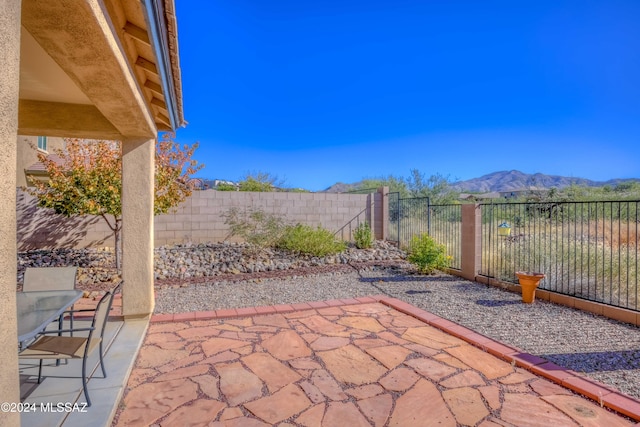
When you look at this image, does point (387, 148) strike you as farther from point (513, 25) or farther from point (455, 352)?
point (455, 352)

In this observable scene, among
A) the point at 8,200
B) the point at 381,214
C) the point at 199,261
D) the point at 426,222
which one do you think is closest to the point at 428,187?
the point at 381,214

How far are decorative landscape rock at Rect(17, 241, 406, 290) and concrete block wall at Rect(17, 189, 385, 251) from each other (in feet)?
1.37

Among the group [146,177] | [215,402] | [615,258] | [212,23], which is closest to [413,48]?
[212,23]

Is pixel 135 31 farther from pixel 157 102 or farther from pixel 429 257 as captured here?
pixel 429 257

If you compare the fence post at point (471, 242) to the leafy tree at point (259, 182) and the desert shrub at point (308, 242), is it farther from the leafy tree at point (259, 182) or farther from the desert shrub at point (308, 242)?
the leafy tree at point (259, 182)

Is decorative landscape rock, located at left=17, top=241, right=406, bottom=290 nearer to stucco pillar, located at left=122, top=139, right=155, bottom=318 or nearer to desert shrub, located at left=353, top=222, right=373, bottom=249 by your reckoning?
desert shrub, located at left=353, top=222, right=373, bottom=249

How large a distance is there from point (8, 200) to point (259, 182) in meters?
14.8

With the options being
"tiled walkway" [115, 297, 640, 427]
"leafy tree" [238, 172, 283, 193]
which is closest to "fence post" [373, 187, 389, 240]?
"leafy tree" [238, 172, 283, 193]

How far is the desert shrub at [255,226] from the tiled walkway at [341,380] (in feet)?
14.6

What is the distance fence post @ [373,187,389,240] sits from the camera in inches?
448

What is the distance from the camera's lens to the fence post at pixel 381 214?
37.4ft

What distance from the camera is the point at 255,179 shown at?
16.0 metres

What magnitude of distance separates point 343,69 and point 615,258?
48.7 feet

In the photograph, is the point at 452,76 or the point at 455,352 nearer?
the point at 455,352
